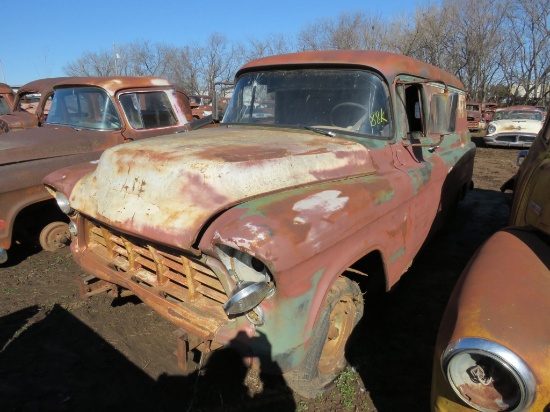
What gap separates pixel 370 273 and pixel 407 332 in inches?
27.2

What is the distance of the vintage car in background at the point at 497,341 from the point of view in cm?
130

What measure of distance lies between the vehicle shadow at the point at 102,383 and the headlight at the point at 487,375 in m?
1.14

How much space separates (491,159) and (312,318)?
11.2m

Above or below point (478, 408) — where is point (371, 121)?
above

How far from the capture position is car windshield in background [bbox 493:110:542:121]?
43.3ft

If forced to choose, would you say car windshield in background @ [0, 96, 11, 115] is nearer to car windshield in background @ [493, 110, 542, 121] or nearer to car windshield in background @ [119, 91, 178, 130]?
car windshield in background @ [119, 91, 178, 130]

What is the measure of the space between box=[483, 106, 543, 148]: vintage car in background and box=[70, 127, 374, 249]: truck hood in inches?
485

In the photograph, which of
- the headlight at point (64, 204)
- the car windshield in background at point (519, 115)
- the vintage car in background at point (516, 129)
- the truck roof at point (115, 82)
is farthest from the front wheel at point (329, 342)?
the car windshield in background at point (519, 115)

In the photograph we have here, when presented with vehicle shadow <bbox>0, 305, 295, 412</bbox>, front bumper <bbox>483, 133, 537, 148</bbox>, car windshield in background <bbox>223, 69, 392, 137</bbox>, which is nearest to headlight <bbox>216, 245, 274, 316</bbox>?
vehicle shadow <bbox>0, 305, 295, 412</bbox>

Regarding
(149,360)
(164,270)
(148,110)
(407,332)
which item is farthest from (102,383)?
(148,110)

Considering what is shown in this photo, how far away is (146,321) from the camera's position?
10.4ft

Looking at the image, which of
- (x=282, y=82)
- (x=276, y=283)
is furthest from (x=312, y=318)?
(x=282, y=82)

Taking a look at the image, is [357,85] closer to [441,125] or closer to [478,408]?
[441,125]

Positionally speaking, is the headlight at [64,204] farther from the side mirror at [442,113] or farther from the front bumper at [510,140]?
the front bumper at [510,140]
